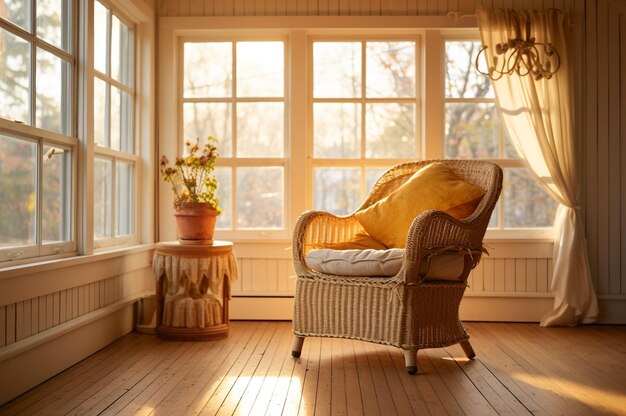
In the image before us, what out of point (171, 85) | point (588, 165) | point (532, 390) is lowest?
point (532, 390)

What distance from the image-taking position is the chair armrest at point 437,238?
122 inches

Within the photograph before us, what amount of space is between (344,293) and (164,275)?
3.90ft

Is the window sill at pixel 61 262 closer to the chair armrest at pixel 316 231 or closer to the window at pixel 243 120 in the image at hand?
the window at pixel 243 120

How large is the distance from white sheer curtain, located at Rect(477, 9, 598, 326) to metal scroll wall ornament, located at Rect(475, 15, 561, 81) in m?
0.04

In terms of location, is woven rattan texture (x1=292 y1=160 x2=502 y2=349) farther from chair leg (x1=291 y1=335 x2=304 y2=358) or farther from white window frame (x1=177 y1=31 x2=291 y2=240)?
white window frame (x1=177 y1=31 x2=291 y2=240)

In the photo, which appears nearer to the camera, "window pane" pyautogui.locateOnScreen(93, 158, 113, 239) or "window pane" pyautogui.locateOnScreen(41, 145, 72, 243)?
"window pane" pyautogui.locateOnScreen(41, 145, 72, 243)

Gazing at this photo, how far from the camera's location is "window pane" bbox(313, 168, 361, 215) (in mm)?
4672

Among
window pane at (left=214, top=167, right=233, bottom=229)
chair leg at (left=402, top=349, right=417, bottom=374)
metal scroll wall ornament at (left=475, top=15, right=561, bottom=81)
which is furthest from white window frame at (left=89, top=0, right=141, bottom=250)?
metal scroll wall ornament at (left=475, top=15, right=561, bottom=81)

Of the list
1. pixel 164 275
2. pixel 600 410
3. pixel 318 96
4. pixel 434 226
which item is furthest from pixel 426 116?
pixel 600 410

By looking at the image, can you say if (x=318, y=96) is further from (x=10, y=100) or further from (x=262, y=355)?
(x=10, y=100)

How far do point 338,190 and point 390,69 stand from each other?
2.96 feet

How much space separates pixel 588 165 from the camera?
4.54 m

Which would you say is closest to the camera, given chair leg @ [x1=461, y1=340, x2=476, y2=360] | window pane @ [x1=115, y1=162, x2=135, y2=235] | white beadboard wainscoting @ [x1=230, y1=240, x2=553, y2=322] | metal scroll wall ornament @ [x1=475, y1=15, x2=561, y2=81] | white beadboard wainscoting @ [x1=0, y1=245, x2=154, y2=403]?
white beadboard wainscoting @ [x1=0, y1=245, x2=154, y2=403]

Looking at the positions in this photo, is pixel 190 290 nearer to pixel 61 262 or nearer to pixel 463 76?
pixel 61 262
